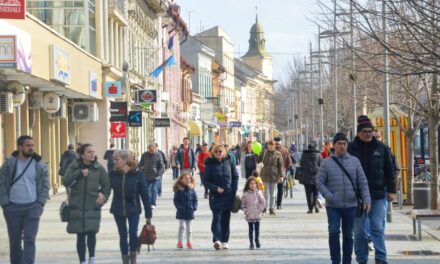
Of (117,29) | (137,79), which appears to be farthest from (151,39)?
(117,29)

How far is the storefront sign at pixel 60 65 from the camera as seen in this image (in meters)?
28.2

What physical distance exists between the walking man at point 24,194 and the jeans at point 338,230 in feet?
11.7

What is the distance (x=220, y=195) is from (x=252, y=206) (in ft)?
2.18

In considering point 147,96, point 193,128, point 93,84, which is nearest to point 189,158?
point 93,84

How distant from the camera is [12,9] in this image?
19250 mm

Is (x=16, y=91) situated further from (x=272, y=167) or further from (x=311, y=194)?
(x=311, y=194)

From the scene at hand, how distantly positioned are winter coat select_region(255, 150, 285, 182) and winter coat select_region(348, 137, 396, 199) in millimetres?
11518

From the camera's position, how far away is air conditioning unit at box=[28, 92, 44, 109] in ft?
106

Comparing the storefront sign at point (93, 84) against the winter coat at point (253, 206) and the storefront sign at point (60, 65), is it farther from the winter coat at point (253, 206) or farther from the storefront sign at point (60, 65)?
the winter coat at point (253, 206)

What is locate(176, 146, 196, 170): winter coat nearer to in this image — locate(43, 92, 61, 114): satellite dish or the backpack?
locate(43, 92, 61, 114): satellite dish

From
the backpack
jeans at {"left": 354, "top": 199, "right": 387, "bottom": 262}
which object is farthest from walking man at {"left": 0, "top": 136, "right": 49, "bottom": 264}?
jeans at {"left": 354, "top": 199, "right": 387, "bottom": 262}

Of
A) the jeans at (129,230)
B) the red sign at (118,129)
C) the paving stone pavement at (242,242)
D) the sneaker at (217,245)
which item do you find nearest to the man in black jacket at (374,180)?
the paving stone pavement at (242,242)

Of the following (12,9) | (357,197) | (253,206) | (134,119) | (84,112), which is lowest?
(253,206)

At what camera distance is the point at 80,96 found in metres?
37.7
